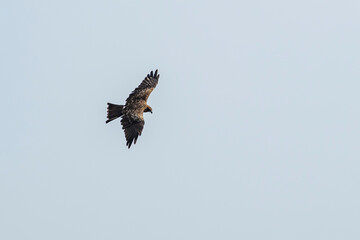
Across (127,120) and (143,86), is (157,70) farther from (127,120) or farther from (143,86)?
(127,120)

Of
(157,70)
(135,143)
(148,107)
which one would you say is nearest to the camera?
(135,143)

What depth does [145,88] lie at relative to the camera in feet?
156

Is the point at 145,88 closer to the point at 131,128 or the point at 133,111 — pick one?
the point at 133,111

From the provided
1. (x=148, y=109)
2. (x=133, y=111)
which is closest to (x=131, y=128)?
(x=133, y=111)

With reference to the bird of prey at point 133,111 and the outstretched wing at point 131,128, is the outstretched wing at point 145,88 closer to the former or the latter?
the bird of prey at point 133,111

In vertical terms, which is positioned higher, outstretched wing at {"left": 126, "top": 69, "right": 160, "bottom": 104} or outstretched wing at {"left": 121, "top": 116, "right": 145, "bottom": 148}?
outstretched wing at {"left": 126, "top": 69, "right": 160, "bottom": 104}

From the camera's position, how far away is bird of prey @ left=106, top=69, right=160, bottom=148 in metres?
43.4

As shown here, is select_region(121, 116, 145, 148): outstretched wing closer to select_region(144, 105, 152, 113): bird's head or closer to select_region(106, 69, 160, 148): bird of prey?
select_region(106, 69, 160, 148): bird of prey

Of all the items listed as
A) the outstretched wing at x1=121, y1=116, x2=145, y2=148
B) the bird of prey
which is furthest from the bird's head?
the outstretched wing at x1=121, y1=116, x2=145, y2=148

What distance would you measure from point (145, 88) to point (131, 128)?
457 centimetres

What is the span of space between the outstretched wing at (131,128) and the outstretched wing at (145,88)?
1.72 meters

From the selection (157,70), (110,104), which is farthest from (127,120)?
(157,70)

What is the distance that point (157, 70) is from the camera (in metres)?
49.6

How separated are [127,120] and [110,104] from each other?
1.35 metres
